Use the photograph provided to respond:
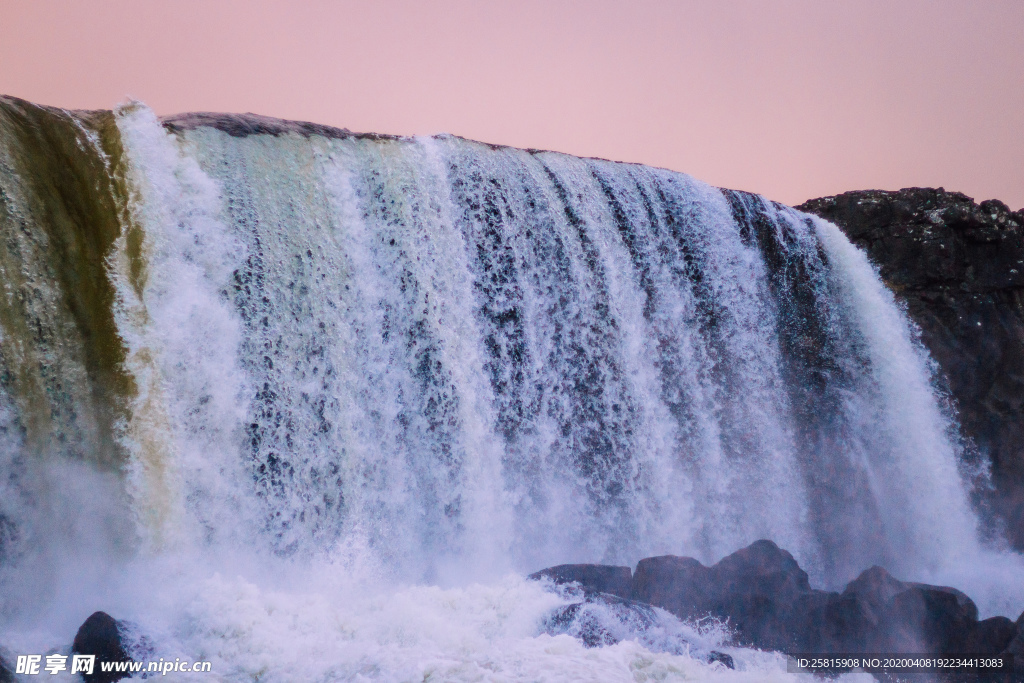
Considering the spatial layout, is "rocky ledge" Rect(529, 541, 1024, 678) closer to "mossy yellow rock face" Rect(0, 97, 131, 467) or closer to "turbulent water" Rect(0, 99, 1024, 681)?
"turbulent water" Rect(0, 99, 1024, 681)

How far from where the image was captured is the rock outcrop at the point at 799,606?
24.2 feet

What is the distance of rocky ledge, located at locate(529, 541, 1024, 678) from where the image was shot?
7371 millimetres

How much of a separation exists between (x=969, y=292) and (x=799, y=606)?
6.79 m

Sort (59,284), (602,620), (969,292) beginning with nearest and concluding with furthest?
1. (59,284)
2. (602,620)
3. (969,292)

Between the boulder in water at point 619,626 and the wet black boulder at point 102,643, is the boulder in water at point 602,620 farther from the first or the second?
the wet black boulder at point 102,643

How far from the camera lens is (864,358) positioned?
11.1 m

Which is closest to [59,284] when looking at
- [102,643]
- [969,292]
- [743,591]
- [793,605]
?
[102,643]

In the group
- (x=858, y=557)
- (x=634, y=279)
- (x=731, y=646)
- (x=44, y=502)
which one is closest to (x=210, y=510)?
(x=44, y=502)

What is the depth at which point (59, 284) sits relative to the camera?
6.57 metres

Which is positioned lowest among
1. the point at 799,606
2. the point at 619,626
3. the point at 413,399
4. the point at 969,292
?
the point at 799,606

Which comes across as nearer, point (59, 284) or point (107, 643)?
point (107, 643)

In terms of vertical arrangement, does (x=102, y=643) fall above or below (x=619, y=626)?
above

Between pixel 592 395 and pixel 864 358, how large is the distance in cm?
456

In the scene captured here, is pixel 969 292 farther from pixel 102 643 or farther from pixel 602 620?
pixel 102 643
